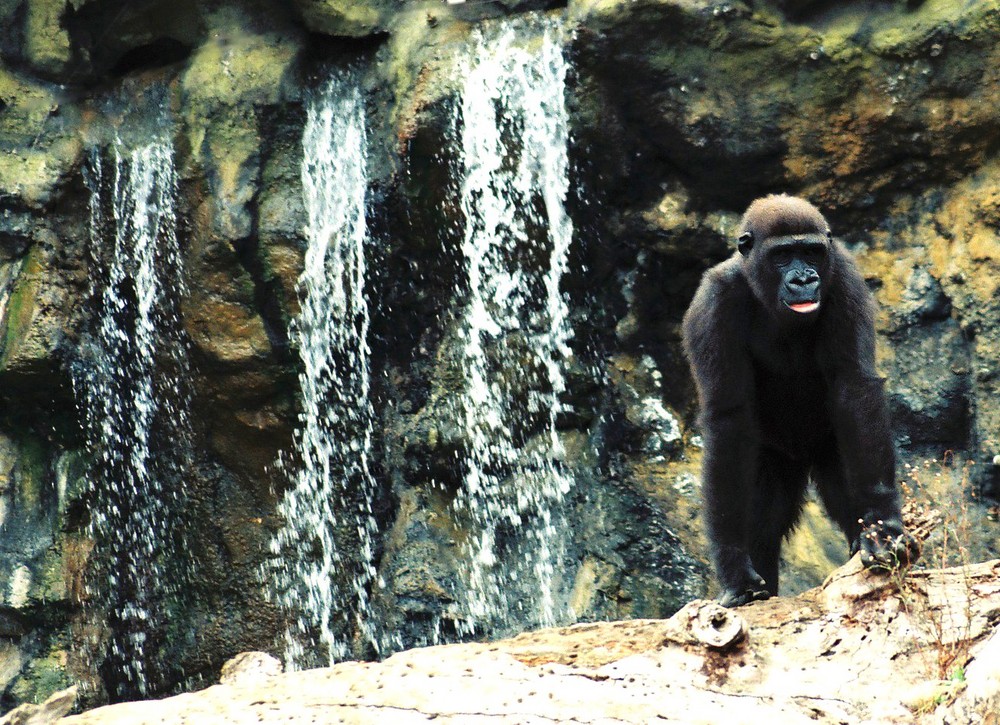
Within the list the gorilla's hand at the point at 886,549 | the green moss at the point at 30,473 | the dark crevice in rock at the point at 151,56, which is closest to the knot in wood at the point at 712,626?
the gorilla's hand at the point at 886,549

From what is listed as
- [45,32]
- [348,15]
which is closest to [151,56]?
[45,32]

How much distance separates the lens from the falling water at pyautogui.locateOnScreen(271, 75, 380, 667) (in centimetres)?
901

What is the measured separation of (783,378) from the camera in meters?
5.62

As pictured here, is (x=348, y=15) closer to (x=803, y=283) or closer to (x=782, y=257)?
(x=782, y=257)

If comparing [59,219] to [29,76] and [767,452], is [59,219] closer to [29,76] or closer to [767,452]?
[29,76]

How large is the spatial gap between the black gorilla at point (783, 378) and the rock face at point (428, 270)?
8.58 ft

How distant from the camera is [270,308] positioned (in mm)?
8969

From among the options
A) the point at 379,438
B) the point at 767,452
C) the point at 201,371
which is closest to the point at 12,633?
the point at 201,371

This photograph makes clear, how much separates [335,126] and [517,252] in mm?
1670

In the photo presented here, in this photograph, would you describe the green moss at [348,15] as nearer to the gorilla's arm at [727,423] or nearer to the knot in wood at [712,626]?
the gorilla's arm at [727,423]

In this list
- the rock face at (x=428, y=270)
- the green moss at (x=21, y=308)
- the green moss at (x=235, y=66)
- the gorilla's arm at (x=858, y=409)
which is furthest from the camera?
the green moss at (x=235, y=66)

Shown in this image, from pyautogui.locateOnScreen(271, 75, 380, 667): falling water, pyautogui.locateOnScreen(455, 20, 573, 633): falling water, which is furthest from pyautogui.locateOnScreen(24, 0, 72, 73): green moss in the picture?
pyautogui.locateOnScreen(455, 20, 573, 633): falling water

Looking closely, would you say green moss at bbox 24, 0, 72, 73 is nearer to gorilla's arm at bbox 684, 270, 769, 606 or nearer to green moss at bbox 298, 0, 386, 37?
green moss at bbox 298, 0, 386, 37

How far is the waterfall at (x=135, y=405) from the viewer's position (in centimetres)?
913
